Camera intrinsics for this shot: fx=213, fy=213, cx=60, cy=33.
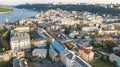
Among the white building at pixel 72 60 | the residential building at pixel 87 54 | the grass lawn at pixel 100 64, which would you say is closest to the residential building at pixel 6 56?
the white building at pixel 72 60

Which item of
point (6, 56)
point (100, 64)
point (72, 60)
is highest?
point (72, 60)

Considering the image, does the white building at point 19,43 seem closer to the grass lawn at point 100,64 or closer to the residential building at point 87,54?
the residential building at point 87,54

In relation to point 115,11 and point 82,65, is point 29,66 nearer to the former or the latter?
point 82,65

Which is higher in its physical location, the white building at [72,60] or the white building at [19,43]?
the white building at [72,60]

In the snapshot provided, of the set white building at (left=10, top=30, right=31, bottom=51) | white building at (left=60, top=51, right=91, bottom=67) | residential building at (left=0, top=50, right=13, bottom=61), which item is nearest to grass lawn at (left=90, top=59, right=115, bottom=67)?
white building at (left=60, top=51, right=91, bottom=67)

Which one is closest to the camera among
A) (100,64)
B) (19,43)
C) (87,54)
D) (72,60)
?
(72,60)

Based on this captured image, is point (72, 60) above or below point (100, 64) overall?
above

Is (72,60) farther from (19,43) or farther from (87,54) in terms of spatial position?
(19,43)

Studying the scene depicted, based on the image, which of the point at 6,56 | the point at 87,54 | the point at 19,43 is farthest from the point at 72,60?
the point at 19,43

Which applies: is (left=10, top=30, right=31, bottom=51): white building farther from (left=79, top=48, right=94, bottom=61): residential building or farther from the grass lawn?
the grass lawn

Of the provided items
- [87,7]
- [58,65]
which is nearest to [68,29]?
[58,65]

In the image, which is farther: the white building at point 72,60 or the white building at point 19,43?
the white building at point 19,43
